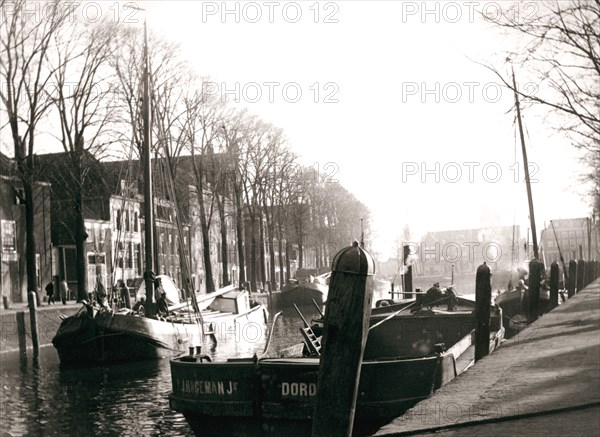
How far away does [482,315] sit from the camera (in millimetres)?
14883

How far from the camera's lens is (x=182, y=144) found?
1633 inches

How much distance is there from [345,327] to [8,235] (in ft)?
146

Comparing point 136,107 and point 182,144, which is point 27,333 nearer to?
point 136,107

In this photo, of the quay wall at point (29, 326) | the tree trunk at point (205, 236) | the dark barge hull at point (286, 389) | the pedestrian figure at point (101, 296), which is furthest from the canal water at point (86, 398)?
the tree trunk at point (205, 236)

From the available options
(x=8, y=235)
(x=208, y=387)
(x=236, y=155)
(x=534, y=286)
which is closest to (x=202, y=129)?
(x=236, y=155)

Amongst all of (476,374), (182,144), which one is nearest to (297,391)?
(476,374)

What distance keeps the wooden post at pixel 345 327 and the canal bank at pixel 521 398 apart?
2.68m

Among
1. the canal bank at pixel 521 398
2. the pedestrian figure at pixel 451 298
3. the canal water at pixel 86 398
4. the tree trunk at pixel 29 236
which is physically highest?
the tree trunk at pixel 29 236

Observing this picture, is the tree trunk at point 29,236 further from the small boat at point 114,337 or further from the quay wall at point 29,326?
the small boat at point 114,337

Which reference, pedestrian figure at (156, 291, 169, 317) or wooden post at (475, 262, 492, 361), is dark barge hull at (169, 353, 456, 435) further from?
pedestrian figure at (156, 291, 169, 317)

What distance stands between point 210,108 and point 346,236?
14.1 m

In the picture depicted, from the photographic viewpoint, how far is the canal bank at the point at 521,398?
755 cm

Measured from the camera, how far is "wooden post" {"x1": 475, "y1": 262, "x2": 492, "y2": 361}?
14844 mm

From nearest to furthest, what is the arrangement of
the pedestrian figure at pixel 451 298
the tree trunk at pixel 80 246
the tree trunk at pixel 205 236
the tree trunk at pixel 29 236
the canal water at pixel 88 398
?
the canal water at pixel 88 398, the pedestrian figure at pixel 451 298, the tree trunk at pixel 29 236, the tree trunk at pixel 80 246, the tree trunk at pixel 205 236
